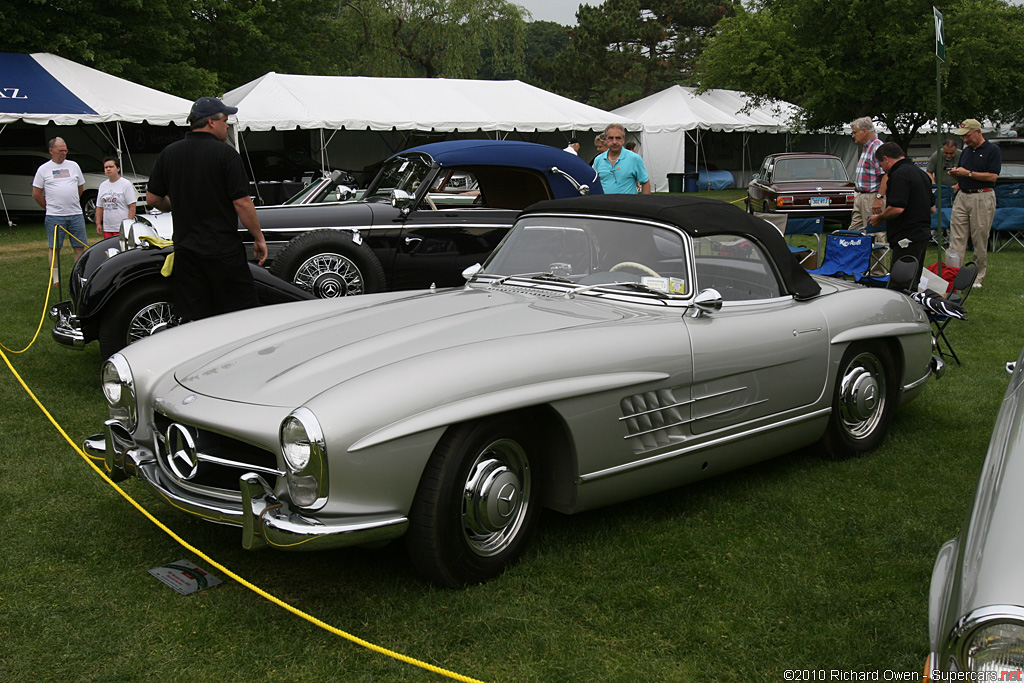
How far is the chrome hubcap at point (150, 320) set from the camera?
6.29 metres

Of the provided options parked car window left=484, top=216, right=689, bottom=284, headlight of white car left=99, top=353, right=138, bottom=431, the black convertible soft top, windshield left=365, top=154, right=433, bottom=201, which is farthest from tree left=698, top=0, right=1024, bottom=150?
headlight of white car left=99, top=353, right=138, bottom=431

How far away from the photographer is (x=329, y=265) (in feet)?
24.1

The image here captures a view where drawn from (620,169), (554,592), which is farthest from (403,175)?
(554,592)

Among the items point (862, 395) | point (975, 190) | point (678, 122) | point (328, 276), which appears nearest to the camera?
point (862, 395)

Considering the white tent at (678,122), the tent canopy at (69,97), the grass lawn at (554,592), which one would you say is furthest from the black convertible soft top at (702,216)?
the white tent at (678,122)

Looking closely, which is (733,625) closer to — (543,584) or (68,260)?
(543,584)

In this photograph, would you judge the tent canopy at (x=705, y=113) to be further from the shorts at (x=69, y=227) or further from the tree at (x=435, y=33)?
the shorts at (x=69, y=227)

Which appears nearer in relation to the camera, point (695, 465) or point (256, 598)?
point (256, 598)

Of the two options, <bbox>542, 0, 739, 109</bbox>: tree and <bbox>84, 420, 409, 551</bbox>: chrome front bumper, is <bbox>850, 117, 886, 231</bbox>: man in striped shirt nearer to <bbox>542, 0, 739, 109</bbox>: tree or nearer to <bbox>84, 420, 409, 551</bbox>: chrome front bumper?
<bbox>84, 420, 409, 551</bbox>: chrome front bumper

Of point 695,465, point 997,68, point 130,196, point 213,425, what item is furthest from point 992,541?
point 997,68

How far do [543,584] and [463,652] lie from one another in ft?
1.81

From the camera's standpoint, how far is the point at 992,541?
1.87 metres

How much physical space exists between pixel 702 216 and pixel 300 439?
2480 mm

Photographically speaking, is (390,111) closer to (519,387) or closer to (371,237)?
(371,237)
